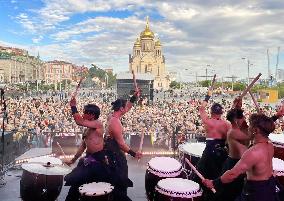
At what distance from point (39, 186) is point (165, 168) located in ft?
6.52

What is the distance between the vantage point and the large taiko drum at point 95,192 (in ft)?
15.5

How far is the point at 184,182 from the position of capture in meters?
5.02

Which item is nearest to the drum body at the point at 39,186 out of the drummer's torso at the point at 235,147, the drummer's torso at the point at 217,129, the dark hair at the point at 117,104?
the dark hair at the point at 117,104

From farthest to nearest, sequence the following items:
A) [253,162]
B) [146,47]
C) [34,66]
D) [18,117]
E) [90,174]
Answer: [34,66], [146,47], [18,117], [90,174], [253,162]

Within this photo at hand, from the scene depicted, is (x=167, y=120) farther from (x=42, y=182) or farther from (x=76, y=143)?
(x=42, y=182)

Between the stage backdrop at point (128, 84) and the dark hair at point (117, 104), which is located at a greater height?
the stage backdrop at point (128, 84)

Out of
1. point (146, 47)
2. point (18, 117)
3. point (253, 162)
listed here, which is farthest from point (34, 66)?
point (253, 162)

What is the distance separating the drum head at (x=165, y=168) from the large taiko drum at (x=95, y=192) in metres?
0.91

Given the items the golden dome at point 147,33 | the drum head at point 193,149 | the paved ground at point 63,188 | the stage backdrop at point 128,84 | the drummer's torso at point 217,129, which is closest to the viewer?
the drummer's torso at point 217,129

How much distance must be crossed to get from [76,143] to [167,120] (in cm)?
1085

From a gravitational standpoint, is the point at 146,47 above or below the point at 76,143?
above

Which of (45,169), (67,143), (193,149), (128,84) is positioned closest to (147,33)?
(128,84)

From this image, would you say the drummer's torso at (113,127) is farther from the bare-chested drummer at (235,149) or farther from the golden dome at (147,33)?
the golden dome at (147,33)

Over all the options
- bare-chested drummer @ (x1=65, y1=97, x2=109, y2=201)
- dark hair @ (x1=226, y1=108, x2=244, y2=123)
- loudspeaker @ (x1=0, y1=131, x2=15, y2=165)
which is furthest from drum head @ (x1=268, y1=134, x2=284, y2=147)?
loudspeaker @ (x1=0, y1=131, x2=15, y2=165)
